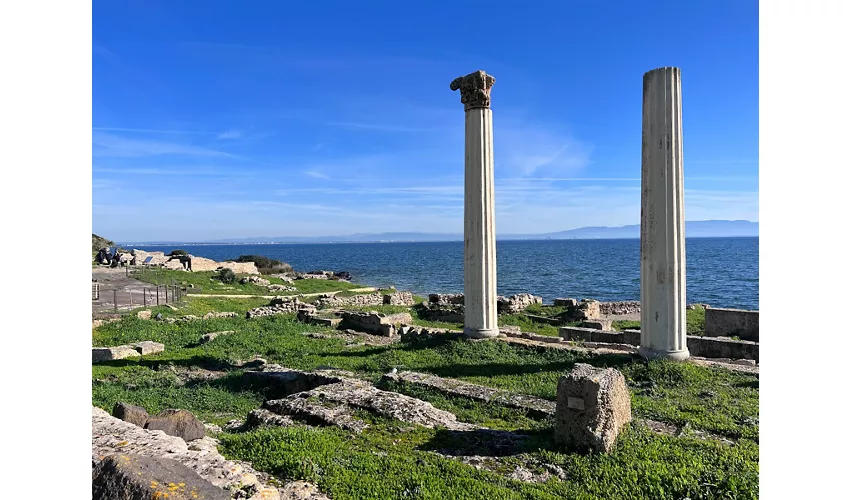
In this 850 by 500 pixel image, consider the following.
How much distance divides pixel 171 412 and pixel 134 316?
12.8 m

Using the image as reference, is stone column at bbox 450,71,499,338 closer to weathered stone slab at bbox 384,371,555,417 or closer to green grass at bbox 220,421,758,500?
weathered stone slab at bbox 384,371,555,417

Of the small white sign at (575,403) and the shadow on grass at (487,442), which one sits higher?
the small white sign at (575,403)

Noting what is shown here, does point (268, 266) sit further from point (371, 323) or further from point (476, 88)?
point (476, 88)

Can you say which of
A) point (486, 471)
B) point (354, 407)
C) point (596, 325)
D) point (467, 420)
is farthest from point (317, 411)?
point (596, 325)

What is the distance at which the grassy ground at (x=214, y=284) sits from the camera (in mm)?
30297

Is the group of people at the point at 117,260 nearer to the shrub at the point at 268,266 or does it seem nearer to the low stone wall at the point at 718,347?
the shrub at the point at 268,266

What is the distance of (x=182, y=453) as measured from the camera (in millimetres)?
4617

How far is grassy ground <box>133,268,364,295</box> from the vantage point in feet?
99.4

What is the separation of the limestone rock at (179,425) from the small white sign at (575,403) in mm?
4225

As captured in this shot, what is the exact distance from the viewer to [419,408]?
7094mm

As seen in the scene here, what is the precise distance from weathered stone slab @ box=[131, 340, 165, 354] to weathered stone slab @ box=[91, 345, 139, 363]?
6.7 inches

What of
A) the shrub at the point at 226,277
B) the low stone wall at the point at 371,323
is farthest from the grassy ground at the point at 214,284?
the low stone wall at the point at 371,323
